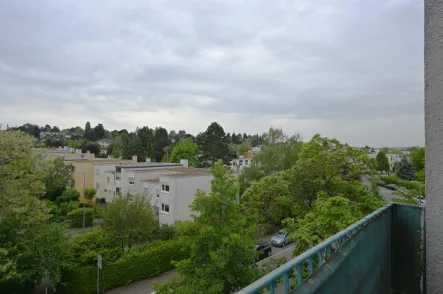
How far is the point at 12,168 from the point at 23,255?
410cm

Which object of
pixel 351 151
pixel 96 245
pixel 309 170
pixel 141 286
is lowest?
pixel 141 286

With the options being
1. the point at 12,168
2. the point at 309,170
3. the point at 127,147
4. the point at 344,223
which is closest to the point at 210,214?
the point at 344,223

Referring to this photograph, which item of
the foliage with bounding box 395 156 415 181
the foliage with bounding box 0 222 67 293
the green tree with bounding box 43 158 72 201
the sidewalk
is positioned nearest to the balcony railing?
the foliage with bounding box 0 222 67 293

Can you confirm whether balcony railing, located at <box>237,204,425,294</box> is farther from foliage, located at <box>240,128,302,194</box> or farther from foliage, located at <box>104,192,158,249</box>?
foliage, located at <box>240,128,302,194</box>

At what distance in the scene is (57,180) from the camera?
3169 centimetres

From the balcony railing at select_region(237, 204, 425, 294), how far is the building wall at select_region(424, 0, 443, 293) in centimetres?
54

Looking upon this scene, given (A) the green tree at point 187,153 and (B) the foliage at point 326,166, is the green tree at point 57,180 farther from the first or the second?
(B) the foliage at point 326,166

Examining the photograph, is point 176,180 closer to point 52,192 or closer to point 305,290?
point 52,192

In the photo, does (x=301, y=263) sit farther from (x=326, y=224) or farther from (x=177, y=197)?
(x=177, y=197)

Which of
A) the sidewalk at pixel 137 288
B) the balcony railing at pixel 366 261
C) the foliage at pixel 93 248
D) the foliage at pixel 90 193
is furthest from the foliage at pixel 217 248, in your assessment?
the foliage at pixel 90 193

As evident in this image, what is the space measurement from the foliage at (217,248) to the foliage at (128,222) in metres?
7.32

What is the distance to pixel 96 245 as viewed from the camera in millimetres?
15195

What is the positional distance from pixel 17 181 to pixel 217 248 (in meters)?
10.5

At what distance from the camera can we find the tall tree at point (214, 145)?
5328 centimetres
